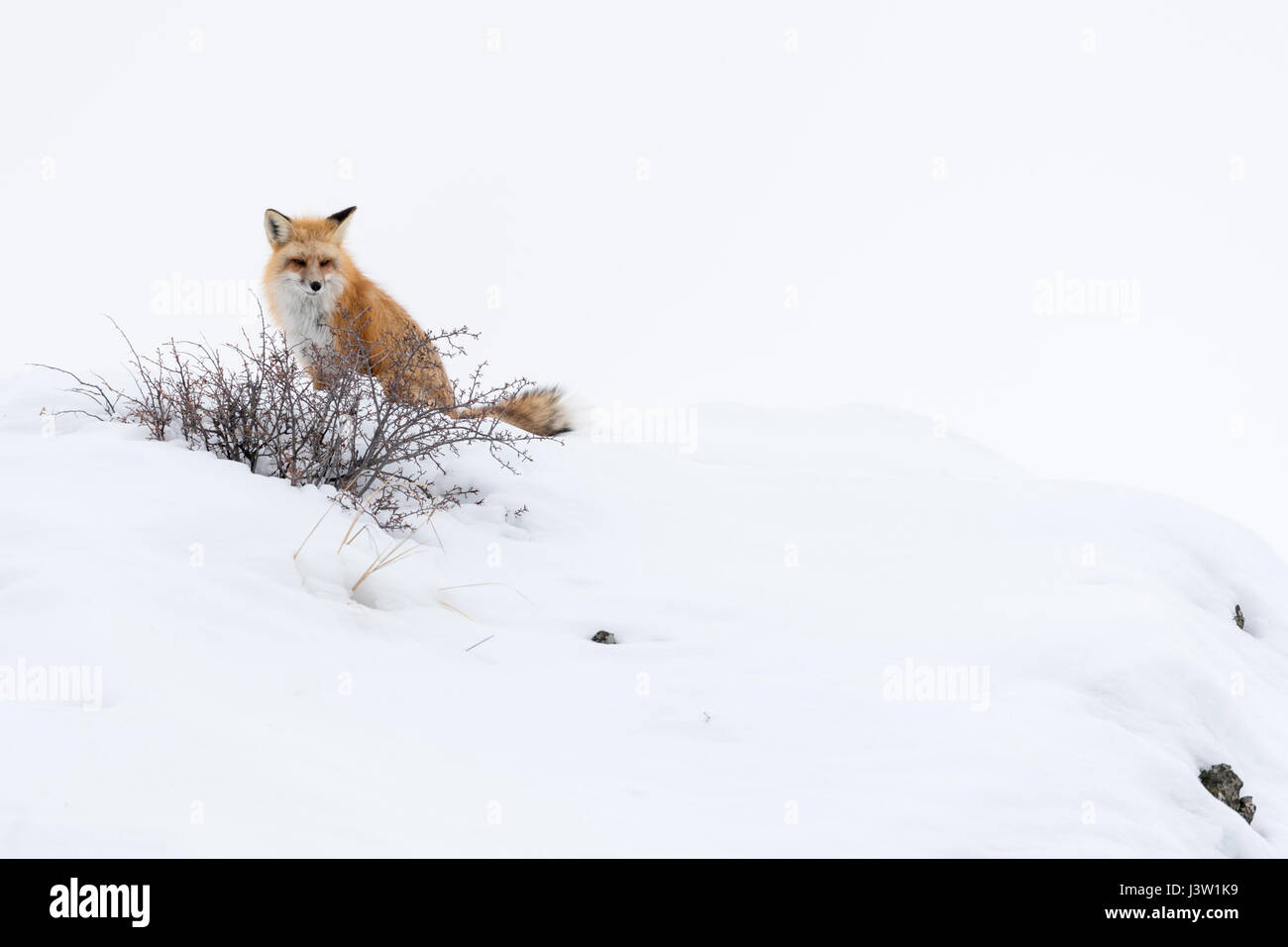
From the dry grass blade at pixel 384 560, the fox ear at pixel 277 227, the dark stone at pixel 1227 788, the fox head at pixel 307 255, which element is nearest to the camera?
the dark stone at pixel 1227 788

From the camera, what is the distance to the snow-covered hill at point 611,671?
2.98m

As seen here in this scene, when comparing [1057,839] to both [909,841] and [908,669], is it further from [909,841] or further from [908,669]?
Answer: [908,669]

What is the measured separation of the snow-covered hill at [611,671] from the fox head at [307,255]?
6.72 feet

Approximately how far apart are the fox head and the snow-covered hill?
2.05 m

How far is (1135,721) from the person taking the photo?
431 centimetres

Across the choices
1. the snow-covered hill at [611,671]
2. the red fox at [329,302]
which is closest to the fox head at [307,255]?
the red fox at [329,302]

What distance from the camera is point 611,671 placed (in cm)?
436

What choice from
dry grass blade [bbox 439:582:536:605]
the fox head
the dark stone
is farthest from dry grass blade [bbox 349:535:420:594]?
the dark stone

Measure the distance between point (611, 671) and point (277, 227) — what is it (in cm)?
560

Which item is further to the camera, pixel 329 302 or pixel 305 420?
pixel 329 302
